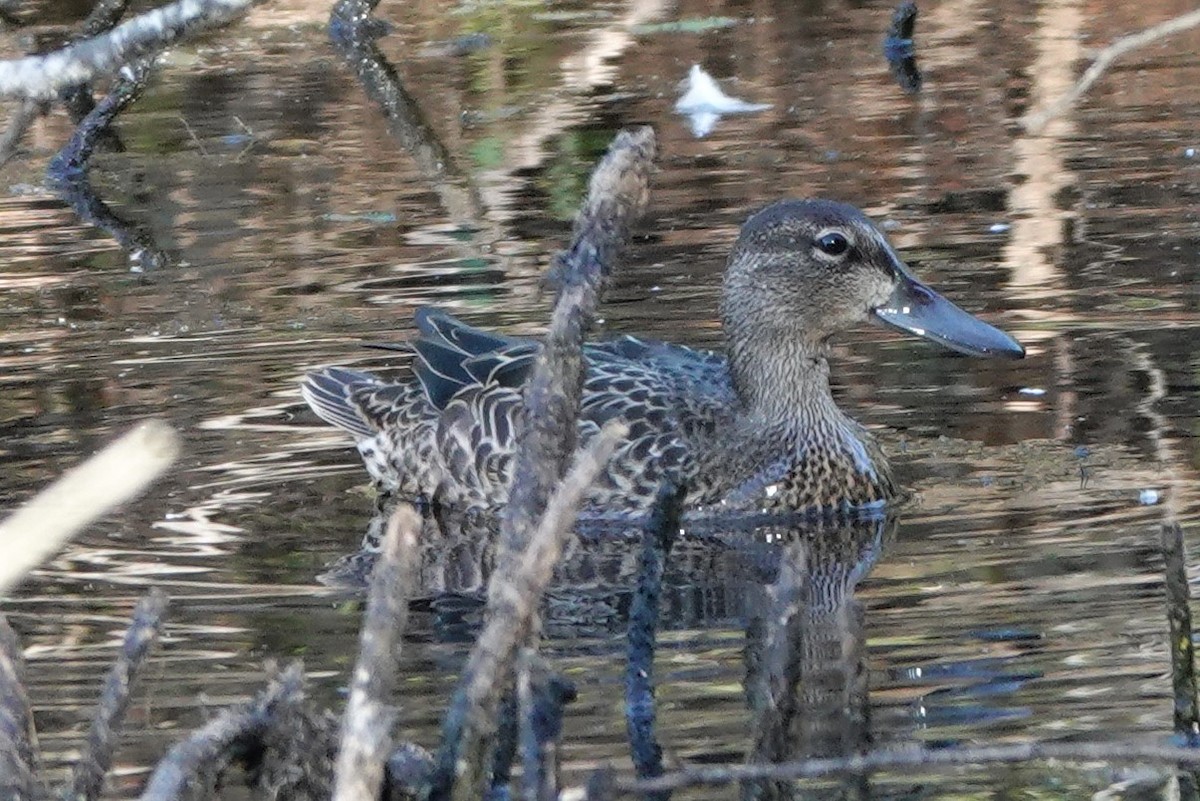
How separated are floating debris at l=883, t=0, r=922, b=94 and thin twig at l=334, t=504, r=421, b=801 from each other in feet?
35.7

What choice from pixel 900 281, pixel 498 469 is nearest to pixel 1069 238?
pixel 900 281

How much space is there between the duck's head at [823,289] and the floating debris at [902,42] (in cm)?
650

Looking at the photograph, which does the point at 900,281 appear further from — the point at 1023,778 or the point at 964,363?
the point at 1023,778

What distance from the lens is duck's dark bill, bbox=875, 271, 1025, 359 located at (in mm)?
6891

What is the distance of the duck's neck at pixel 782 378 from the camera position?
7.11 m

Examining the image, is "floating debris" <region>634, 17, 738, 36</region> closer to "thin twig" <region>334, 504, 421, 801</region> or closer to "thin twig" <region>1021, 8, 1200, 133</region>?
"thin twig" <region>1021, 8, 1200, 133</region>

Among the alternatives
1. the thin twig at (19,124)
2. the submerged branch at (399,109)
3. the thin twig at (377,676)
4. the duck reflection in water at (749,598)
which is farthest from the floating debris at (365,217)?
the thin twig at (19,124)

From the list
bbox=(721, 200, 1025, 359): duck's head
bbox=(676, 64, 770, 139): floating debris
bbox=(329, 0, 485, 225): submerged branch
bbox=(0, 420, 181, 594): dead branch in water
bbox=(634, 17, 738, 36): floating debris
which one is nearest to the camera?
bbox=(0, 420, 181, 594): dead branch in water

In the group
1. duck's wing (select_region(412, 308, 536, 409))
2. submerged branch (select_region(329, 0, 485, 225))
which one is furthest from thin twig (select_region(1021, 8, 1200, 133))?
submerged branch (select_region(329, 0, 485, 225))

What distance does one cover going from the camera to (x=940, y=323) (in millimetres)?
6957

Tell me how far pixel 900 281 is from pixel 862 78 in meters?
6.55

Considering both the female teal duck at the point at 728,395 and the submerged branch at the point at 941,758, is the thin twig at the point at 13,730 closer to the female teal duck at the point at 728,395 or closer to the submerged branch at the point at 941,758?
the submerged branch at the point at 941,758

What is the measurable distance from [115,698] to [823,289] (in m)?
4.18

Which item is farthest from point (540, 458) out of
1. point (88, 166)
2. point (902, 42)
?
point (902, 42)
